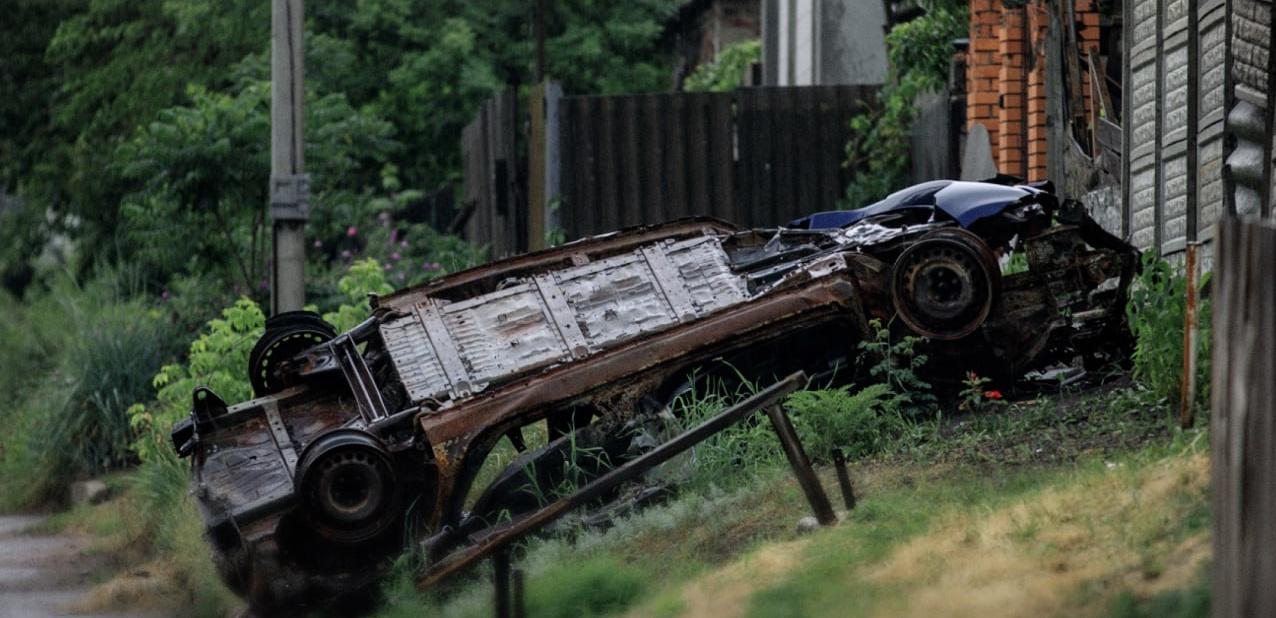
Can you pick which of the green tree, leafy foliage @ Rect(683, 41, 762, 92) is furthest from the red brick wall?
leafy foliage @ Rect(683, 41, 762, 92)

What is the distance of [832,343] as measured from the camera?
10.4m

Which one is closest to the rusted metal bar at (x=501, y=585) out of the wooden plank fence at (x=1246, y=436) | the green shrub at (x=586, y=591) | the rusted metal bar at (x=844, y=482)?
the green shrub at (x=586, y=591)

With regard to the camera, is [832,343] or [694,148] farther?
[694,148]

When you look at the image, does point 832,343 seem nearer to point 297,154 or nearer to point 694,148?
point 297,154

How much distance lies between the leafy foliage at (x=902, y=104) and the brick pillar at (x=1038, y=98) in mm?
2214

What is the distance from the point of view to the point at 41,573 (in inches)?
473

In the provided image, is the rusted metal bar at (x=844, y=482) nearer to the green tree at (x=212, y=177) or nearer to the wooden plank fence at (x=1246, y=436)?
the wooden plank fence at (x=1246, y=436)

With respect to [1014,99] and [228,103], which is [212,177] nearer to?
[228,103]

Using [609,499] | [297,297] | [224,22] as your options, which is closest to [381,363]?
[609,499]

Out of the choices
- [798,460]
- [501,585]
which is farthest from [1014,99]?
[501,585]

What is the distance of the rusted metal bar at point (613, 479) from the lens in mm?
7980

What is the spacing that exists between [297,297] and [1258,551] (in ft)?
31.8

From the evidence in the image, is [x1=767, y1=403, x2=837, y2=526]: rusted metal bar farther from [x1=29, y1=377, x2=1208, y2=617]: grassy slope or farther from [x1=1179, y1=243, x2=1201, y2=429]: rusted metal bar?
[x1=1179, y1=243, x2=1201, y2=429]: rusted metal bar

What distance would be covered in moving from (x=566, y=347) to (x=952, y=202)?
2422 millimetres
